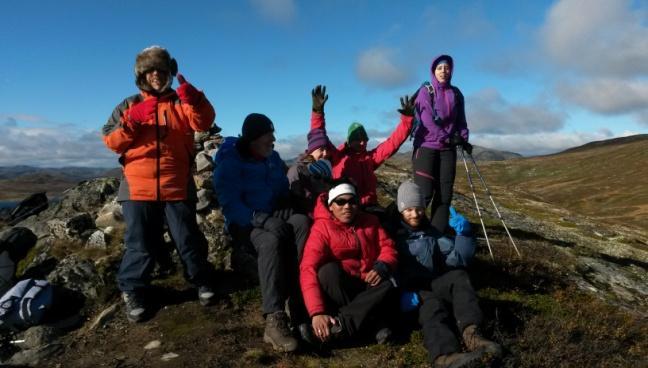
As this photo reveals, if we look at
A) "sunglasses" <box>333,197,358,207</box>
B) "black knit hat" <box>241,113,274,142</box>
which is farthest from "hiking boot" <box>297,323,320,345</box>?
"black knit hat" <box>241,113,274,142</box>

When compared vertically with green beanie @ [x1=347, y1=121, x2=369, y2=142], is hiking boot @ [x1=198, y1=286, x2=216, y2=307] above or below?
below

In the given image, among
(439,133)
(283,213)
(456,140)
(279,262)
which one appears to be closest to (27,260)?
(283,213)

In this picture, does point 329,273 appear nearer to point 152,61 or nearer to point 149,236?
point 149,236

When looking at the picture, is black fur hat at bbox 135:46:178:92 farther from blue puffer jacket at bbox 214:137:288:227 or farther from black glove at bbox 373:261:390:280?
black glove at bbox 373:261:390:280

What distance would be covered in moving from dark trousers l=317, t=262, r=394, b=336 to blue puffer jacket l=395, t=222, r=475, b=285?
849 mm

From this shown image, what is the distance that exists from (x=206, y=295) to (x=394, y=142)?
542 centimetres

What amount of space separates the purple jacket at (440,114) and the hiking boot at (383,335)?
4.83 m

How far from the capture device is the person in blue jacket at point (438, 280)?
5.98m

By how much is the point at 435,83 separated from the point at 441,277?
502cm

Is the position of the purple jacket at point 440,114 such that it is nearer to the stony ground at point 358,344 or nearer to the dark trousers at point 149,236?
the stony ground at point 358,344

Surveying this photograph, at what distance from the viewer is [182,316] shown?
788 centimetres

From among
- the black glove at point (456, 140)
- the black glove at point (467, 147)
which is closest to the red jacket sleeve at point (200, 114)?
the black glove at point (456, 140)

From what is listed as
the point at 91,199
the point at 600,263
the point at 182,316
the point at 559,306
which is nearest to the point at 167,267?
the point at 182,316

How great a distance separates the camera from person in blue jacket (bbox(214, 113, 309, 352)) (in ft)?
22.2
